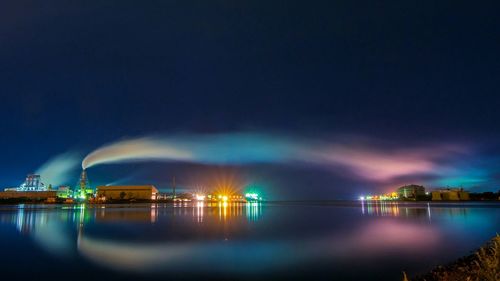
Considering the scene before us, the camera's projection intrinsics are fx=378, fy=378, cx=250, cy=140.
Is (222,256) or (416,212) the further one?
(416,212)

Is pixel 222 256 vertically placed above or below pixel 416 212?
above

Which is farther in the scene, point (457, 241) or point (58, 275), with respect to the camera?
point (457, 241)

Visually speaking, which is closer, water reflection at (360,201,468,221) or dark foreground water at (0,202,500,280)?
dark foreground water at (0,202,500,280)

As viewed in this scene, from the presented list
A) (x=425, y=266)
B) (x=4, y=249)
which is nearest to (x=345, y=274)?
(x=425, y=266)

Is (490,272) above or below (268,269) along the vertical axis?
above

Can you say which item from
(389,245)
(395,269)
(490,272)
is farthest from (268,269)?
Result: (389,245)

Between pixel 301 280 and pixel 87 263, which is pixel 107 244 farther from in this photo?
pixel 301 280

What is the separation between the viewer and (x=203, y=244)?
2853 cm

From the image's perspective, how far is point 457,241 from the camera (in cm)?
3198

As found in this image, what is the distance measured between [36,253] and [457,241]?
32370 millimetres

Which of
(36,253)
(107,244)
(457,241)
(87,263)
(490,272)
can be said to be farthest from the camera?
(457,241)

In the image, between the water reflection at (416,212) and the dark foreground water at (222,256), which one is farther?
the water reflection at (416,212)

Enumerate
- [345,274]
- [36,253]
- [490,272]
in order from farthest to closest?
[36,253] < [345,274] < [490,272]

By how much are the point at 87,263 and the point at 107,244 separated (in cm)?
762
